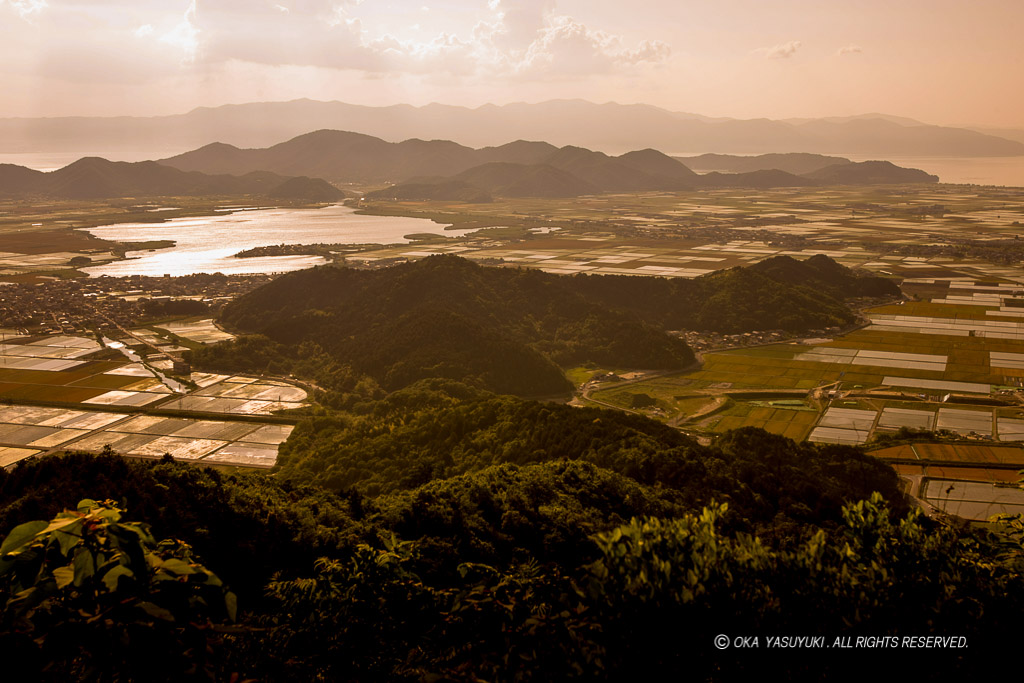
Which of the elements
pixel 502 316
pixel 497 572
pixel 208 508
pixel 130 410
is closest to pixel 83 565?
pixel 497 572

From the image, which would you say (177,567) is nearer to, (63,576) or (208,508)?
(63,576)

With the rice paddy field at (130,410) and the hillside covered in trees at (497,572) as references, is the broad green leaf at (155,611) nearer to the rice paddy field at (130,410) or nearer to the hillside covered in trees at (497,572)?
the hillside covered in trees at (497,572)

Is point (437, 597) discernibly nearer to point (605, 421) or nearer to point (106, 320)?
point (605, 421)

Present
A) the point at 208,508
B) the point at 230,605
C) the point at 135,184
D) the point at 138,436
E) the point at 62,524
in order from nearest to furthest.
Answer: the point at 62,524 → the point at 230,605 → the point at 208,508 → the point at 138,436 → the point at 135,184

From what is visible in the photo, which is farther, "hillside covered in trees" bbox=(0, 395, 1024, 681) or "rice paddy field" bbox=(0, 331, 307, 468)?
"rice paddy field" bbox=(0, 331, 307, 468)

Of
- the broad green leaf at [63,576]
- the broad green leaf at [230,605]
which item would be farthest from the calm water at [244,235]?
the broad green leaf at [63,576]

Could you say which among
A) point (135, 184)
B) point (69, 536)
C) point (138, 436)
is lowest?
point (138, 436)

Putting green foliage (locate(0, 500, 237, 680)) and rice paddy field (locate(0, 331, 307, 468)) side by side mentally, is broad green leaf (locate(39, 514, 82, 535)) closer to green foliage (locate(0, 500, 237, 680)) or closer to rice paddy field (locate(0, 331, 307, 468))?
green foliage (locate(0, 500, 237, 680))

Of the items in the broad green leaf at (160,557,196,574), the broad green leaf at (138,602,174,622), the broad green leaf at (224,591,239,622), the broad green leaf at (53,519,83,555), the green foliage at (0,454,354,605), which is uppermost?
the broad green leaf at (53,519,83,555)

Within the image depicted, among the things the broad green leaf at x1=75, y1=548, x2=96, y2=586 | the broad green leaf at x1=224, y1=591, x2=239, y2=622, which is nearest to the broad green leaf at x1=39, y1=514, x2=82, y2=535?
the broad green leaf at x1=75, y1=548, x2=96, y2=586
